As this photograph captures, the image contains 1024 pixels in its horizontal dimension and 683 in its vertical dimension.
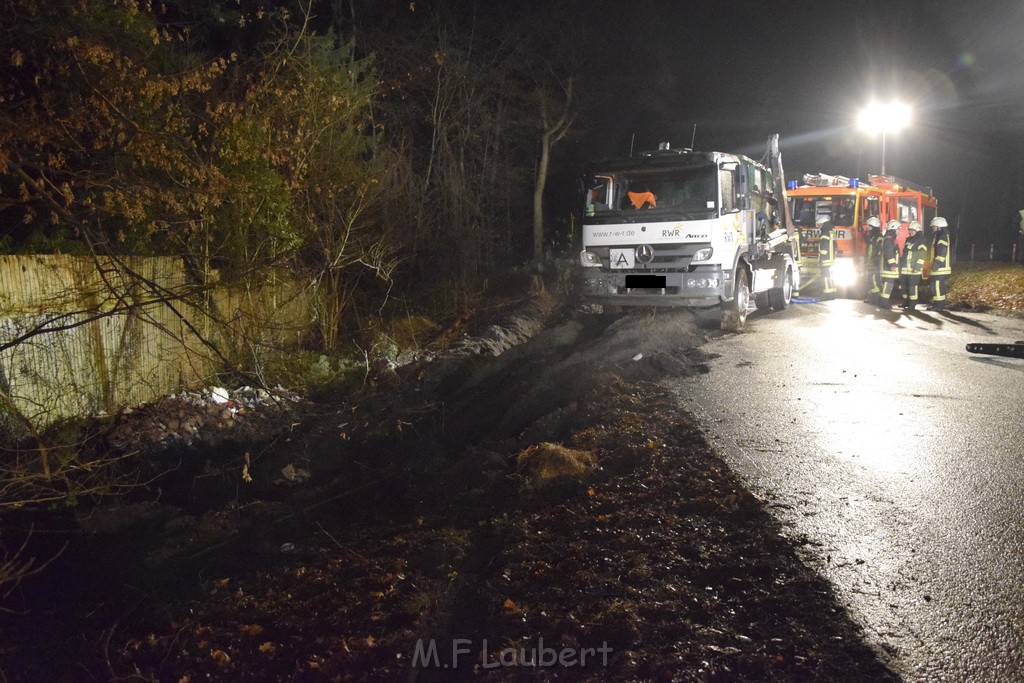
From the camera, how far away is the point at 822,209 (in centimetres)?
1942

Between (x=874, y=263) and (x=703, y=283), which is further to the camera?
Result: (x=874, y=263)

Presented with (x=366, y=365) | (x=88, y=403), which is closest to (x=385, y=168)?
(x=366, y=365)

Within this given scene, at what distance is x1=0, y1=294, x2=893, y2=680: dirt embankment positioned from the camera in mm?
3490

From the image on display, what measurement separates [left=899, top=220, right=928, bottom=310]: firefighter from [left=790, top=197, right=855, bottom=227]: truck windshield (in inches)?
171

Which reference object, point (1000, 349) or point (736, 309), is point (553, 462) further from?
point (736, 309)

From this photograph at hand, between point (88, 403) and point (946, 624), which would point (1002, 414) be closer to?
point (946, 624)

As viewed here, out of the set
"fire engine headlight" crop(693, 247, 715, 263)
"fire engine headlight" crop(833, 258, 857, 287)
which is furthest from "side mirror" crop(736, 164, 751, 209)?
"fire engine headlight" crop(833, 258, 857, 287)

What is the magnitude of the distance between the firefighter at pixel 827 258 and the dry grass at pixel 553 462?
14.5 m

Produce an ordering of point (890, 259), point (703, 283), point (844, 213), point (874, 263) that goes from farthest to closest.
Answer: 1. point (844, 213)
2. point (874, 263)
3. point (890, 259)
4. point (703, 283)

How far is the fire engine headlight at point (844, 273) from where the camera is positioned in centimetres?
1888

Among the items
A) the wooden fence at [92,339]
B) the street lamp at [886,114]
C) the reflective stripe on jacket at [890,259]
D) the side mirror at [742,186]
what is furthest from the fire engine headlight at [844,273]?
the wooden fence at [92,339]

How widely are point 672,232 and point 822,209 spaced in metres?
9.81

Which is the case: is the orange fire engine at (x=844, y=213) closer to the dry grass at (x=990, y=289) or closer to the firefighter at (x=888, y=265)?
the dry grass at (x=990, y=289)

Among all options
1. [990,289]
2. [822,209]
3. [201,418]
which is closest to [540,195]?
[822,209]
